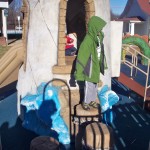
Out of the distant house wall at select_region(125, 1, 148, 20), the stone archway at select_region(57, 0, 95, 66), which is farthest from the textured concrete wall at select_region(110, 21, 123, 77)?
the distant house wall at select_region(125, 1, 148, 20)

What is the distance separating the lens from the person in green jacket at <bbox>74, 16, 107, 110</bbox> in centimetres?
501

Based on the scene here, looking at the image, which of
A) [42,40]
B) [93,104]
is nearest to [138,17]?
[42,40]

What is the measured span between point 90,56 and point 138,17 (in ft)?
70.3

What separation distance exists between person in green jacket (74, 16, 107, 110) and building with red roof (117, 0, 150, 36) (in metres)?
19.1

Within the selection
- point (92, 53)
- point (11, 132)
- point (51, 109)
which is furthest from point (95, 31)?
point (11, 132)

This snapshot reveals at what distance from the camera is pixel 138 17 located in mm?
25062

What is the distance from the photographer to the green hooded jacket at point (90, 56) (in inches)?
197

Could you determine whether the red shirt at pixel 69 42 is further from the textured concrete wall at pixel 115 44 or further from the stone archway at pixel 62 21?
the stone archway at pixel 62 21

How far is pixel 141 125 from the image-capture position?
244 inches

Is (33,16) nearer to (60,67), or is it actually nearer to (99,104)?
(60,67)

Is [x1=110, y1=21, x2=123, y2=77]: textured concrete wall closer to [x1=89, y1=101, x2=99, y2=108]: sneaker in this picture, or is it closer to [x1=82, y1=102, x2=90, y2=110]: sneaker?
[x1=89, y1=101, x2=99, y2=108]: sneaker

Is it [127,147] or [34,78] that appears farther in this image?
[34,78]

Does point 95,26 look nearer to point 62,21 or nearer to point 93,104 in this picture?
point 62,21

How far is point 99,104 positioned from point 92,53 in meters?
1.19
